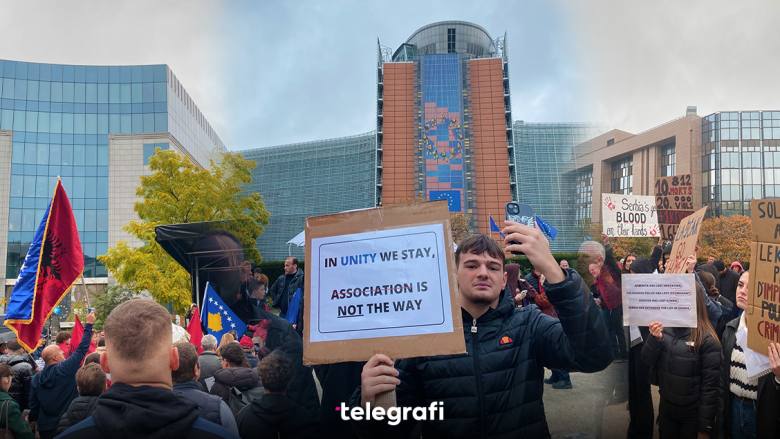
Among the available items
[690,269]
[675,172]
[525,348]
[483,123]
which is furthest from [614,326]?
[483,123]

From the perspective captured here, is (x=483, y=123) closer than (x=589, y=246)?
No

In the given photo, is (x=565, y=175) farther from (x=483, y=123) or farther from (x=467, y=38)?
(x=467, y=38)

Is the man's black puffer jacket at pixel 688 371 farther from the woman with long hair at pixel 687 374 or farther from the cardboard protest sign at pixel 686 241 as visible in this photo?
the cardboard protest sign at pixel 686 241

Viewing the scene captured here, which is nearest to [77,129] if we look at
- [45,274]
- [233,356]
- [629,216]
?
[45,274]

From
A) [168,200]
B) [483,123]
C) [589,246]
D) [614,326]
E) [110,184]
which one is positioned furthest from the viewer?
[483,123]

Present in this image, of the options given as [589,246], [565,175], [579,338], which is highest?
[565,175]

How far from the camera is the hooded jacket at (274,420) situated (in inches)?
104

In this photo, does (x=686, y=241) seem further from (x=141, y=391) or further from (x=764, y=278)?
(x=141, y=391)

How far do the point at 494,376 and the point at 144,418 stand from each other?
1.24m

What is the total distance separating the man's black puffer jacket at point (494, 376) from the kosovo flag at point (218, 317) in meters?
4.02

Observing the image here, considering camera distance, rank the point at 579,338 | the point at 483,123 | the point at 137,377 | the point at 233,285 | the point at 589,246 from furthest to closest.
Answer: the point at 483,123, the point at 233,285, the point at 589,246, the point at 579,338, the point at 137,377

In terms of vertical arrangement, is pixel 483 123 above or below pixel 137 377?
above

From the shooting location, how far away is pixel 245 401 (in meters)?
3.33

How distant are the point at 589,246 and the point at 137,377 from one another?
3.05 metres
